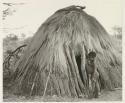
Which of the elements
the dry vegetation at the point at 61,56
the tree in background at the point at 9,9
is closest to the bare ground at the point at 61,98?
the dry vegetation at the point at 61,56

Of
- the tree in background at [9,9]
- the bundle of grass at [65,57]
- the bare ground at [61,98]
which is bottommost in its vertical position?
the bare ground at [61,98]

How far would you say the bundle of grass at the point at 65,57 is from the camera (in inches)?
99.0

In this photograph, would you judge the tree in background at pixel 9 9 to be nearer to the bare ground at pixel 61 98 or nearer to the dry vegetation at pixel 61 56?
the dry vegetation at pixel 61 56

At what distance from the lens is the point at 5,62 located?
255 centimetres

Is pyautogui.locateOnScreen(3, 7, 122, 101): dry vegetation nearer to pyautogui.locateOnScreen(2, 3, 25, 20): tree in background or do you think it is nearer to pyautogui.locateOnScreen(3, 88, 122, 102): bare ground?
pyautogui.locateOnScreen(3, 88, 122, 102): bare ground

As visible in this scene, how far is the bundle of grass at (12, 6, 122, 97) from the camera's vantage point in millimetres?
2514

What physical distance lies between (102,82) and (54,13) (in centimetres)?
71

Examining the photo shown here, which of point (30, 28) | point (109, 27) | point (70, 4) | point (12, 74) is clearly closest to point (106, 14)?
point (109, 27)

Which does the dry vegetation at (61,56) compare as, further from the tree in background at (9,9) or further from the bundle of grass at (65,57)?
the tree in background at (9,9)

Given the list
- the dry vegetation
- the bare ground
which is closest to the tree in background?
the dry vegetation

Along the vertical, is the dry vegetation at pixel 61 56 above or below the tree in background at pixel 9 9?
below

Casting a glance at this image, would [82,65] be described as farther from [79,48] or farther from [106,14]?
[106,14]

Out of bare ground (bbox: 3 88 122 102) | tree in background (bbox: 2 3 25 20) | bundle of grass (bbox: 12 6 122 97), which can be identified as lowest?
bare ground (bbox: 3 88 122 102)

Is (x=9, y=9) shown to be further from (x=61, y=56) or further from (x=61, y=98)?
(x=61, y=98)
